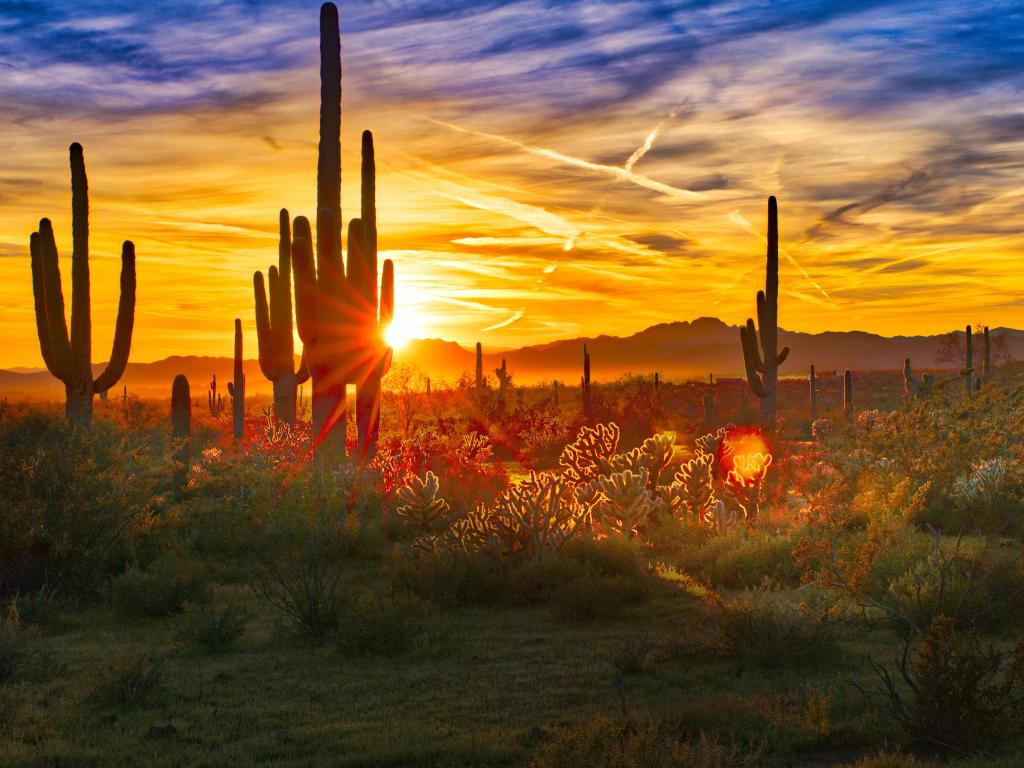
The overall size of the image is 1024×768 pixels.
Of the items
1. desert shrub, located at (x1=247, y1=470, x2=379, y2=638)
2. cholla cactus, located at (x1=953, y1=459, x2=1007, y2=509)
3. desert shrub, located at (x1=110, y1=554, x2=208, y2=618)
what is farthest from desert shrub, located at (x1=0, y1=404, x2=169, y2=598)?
cholla cactus, located at (x1=953, y1=459, x2=1007, y2=509)

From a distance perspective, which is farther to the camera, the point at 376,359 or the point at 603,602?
the point at 376,359

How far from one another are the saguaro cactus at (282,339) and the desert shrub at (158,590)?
49.4 ft

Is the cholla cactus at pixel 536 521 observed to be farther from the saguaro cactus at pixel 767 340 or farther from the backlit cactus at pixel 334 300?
the saguaro cactus at pixel 767 340

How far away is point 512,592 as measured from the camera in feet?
37.3

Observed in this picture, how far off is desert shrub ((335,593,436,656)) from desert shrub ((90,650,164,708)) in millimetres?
1673

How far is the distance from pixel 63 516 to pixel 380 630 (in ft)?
15.2

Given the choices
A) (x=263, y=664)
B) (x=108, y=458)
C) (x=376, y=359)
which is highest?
(x=376, y=359)

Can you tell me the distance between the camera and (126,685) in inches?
316

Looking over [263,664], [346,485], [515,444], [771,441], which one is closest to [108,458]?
[346,485]

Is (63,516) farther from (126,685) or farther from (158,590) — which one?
(126,685)

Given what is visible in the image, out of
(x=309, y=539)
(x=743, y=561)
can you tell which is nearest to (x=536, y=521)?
(x=743, y=561)

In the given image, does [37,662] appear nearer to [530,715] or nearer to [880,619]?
[530,715]

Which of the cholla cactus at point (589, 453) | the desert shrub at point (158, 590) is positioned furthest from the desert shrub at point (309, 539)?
the cholla cactus at point (589, 453)

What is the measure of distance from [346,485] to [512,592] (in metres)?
5.52
